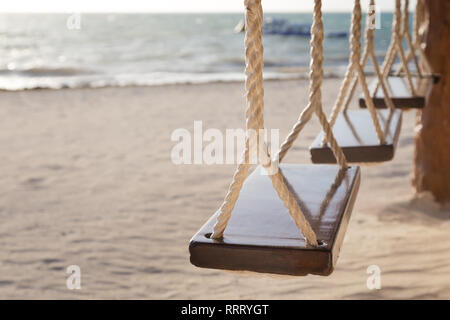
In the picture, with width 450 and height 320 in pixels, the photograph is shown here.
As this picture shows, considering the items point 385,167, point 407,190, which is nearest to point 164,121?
point 385,167

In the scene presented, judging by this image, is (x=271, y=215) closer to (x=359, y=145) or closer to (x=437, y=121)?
(x=359, y=145)

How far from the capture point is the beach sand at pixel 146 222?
2555mm

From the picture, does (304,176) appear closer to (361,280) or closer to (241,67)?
(361,280)

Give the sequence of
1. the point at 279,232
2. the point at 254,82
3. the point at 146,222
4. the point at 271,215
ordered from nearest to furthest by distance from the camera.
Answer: the point at 254,82 → the point at 279,232 → the point at 271,215 → the point at 146,222

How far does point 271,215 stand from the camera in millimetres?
1173

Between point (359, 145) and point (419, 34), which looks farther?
point (419, 34)

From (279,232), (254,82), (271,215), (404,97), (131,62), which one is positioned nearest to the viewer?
(254,82)

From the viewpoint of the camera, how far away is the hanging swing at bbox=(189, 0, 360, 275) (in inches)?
35.3

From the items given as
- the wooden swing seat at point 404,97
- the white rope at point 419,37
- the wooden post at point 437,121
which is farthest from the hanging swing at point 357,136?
the wooden post at point 437,121

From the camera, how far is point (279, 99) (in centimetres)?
891

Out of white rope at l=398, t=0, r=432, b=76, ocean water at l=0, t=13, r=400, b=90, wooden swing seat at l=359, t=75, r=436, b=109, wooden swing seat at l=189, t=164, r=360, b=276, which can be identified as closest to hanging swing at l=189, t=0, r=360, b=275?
wooden swing seat at l=189, t=164, r=360, b=276

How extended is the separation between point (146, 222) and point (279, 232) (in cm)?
253

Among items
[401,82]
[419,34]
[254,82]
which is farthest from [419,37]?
[254,82]

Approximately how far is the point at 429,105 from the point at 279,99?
568 centimetres
